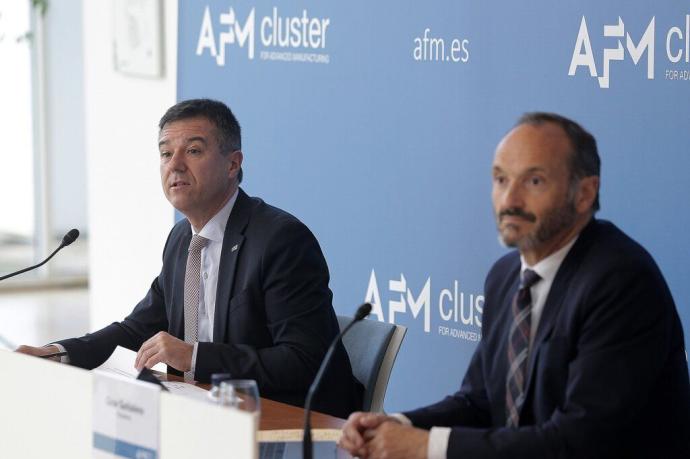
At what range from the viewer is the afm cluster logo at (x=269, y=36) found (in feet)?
15.0

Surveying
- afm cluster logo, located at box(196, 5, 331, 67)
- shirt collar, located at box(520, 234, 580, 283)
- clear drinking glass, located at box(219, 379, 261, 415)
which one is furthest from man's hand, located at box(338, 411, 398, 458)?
afm cluster logo, located at box(196, 5, 331, 67)

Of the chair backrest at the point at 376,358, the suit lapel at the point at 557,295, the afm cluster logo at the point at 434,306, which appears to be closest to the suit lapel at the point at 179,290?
the chair backrest at the point at 376,358

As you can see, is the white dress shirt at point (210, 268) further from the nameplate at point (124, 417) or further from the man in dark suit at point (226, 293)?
the nameplate at point (124, 417)

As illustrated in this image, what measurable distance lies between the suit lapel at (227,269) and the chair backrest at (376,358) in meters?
0.37

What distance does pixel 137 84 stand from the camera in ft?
18.6

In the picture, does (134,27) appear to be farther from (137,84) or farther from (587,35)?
(587,35)

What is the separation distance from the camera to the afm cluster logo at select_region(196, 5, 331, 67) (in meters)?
4.56

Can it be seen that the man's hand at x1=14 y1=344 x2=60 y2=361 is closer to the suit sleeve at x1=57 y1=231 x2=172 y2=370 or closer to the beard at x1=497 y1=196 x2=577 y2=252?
the suit sleeve at x1=57 y1=231 x2=172 y2=370

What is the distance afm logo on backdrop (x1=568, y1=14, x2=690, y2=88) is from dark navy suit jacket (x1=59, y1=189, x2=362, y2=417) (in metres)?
1.11

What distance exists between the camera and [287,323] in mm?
3021

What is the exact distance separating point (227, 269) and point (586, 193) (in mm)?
1165

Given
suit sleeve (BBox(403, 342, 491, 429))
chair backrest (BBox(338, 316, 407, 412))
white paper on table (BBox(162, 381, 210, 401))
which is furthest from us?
chair backrest (BBox(338, 316, 407, 412))

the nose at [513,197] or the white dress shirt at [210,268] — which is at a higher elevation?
the nose at [513,197]

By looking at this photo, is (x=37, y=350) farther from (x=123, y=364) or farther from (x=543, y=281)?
(x=543, y=281)
